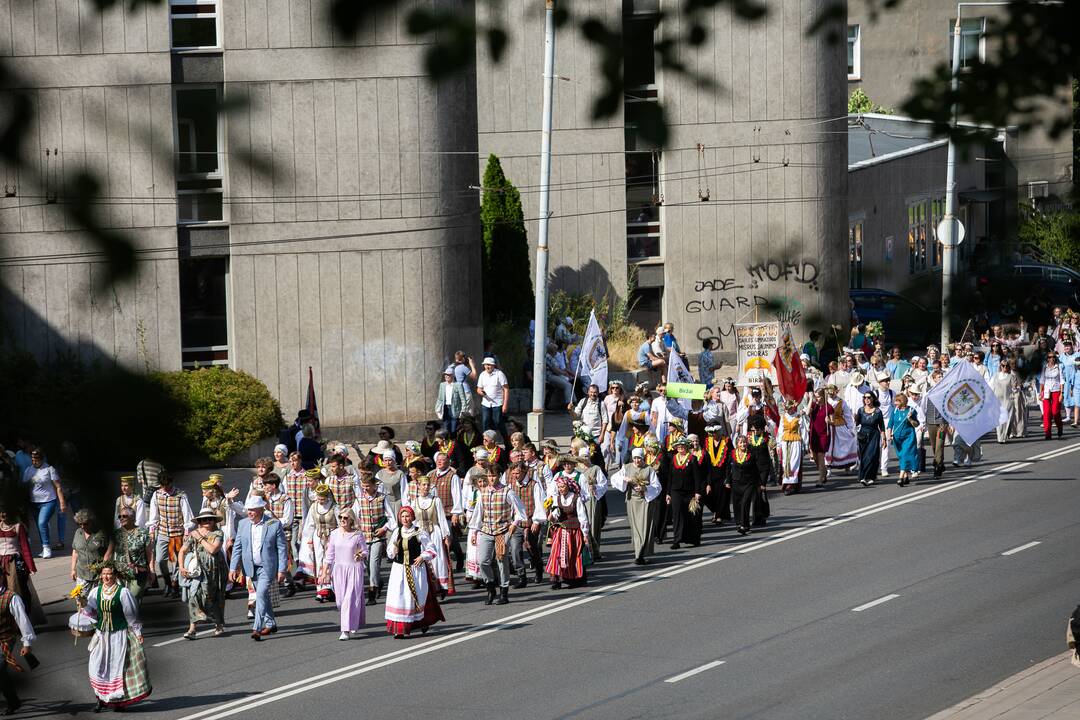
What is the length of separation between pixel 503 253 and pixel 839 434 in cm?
1075

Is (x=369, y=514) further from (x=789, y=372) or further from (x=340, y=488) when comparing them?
(x=789, y=372)

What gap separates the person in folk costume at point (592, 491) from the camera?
18534mm

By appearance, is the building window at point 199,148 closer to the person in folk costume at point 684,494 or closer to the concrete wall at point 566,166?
the person in folk costume at point 684,494

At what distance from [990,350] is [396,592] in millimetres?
Result: 14481

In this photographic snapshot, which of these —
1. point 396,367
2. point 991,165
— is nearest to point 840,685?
point 991,165

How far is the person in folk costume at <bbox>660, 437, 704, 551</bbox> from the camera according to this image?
65.6 feet

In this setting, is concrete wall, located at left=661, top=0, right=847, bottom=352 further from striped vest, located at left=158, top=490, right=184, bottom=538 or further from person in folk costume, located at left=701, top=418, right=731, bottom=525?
striped vest, located at left=158, top=490, right=184, bottom=538

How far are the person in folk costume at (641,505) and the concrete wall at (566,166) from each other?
16.4 m

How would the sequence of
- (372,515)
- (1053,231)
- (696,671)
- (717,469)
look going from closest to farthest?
1. (1053,231)
2. (696,671)
3. (372,515)
4. (717,469)

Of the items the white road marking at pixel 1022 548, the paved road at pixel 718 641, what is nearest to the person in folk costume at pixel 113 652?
the paved road at pixel 718 641

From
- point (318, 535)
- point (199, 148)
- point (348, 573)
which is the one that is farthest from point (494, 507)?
point (199, 148)

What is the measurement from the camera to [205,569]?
613 inches

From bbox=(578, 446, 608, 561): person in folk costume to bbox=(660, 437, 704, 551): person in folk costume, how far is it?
40.8 inches

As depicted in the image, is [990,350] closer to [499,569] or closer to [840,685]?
[499,569]
